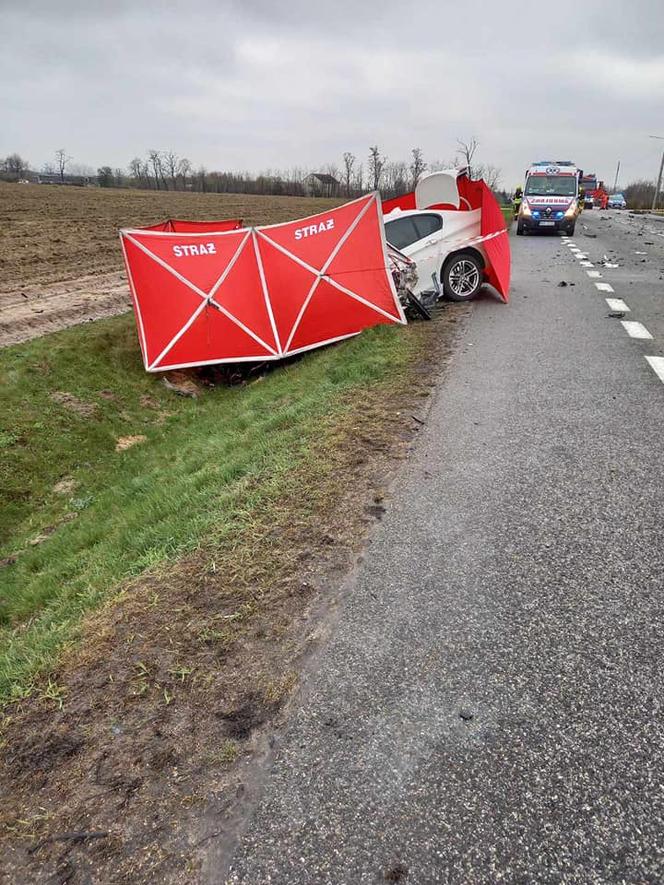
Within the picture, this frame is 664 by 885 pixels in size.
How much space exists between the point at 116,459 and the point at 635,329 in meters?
7.58

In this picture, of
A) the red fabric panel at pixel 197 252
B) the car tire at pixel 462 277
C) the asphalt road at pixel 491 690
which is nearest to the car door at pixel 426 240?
the car tire at pixel 462 277

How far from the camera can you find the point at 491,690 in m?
2.20

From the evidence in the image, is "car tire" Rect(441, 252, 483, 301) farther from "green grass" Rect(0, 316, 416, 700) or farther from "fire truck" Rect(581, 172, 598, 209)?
"fire truck" Rect(581, 172, 598, 209)

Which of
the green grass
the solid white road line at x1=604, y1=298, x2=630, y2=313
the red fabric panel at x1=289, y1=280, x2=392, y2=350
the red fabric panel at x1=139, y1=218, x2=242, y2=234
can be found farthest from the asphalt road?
the red fabric panel at x1=139, y1=218, x2=242, y2=234

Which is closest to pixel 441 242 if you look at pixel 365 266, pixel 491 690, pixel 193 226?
pixel 365 266

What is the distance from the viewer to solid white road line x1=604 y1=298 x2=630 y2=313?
9.28 m

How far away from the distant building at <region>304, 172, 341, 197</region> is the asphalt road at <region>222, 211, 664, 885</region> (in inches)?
4209

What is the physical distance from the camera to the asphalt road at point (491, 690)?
5.45 feet

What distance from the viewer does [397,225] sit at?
9.96 metres

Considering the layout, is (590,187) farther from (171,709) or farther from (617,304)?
(171,709)

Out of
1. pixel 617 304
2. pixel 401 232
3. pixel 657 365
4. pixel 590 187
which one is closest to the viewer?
pixel 657 365

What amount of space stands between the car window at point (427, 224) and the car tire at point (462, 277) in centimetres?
63

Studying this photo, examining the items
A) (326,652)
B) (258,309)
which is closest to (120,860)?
(326,652)

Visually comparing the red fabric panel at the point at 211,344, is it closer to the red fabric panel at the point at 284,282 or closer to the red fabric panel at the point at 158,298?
the red fabric panel at the point at 158,298
